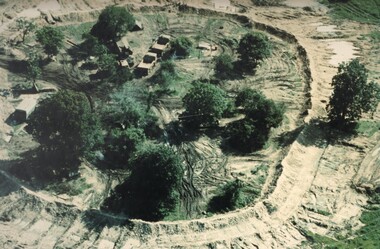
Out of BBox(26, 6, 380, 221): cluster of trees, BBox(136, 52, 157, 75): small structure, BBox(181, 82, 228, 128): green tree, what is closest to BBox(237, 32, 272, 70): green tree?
BBox(26, 6, 380, 221): cluster of trees

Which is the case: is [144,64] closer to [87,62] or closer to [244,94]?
[87,62]

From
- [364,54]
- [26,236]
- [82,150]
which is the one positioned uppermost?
[364,54]

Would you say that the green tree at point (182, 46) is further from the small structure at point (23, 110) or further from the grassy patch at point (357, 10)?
the grassy patch at point (357, 10)

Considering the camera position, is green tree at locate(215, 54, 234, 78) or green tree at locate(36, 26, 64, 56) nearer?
green tree at locate(215, 54, 234, 78)

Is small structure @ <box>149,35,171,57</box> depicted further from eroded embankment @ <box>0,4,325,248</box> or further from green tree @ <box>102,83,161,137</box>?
eroded embankment @ <box>0,4,325,248</box>

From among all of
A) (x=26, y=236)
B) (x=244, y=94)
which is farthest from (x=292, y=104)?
(x=26, y=236)

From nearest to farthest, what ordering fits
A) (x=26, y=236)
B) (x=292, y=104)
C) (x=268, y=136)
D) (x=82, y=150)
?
(x=26, y=236)
(x=82, y=150)
(x=268, y=136)
(x=292, y=104)
